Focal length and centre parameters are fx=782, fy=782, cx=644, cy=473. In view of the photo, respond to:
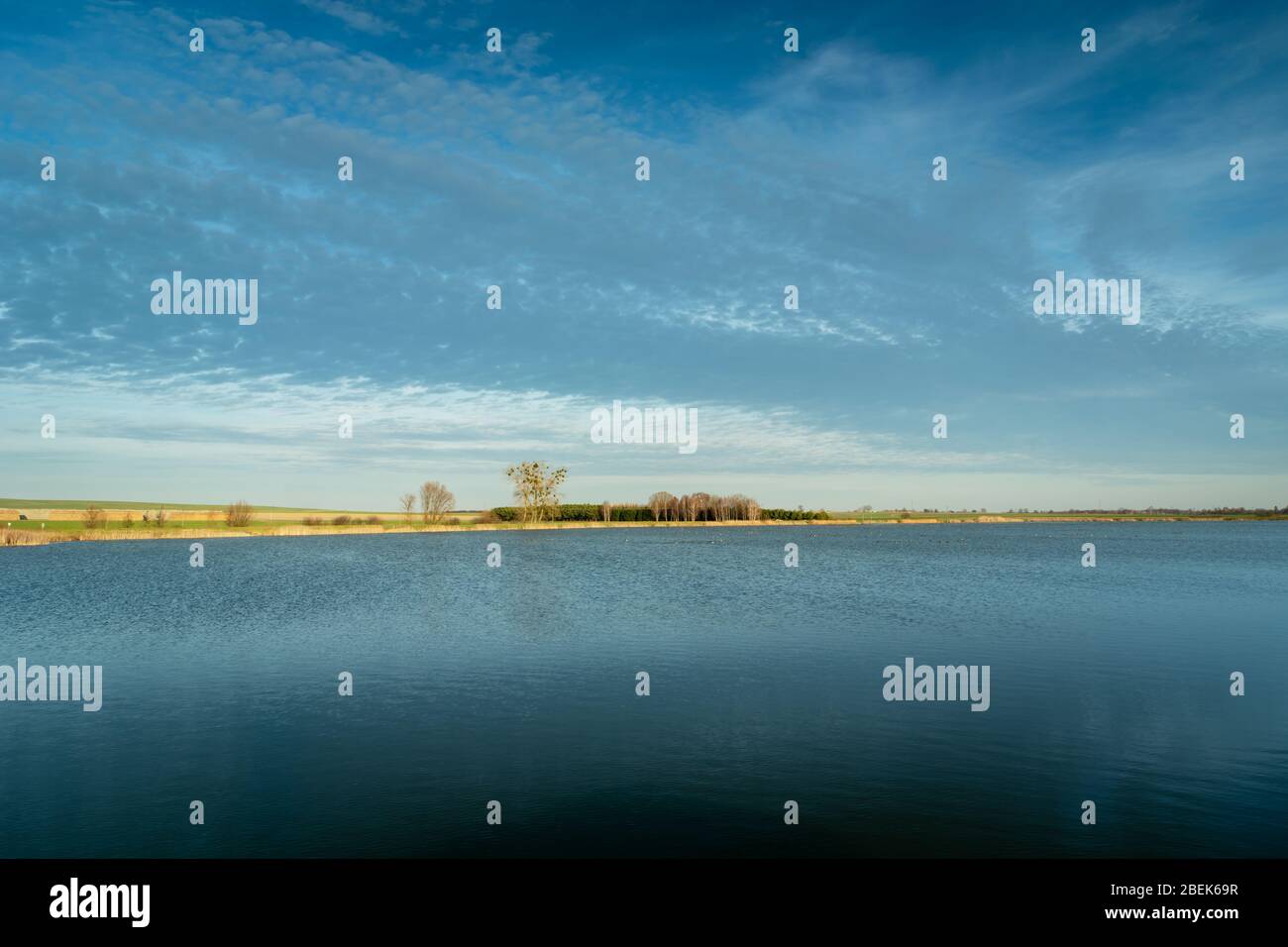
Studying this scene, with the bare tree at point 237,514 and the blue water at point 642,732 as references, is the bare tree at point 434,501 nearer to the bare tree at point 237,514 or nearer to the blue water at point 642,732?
the bare tree at point 237,514

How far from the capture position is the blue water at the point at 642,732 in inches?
502

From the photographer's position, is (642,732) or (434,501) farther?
(434,501)

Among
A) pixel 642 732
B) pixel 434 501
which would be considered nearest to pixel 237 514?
pixel 434 501

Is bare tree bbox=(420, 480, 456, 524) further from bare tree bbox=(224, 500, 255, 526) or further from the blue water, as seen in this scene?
the blue water

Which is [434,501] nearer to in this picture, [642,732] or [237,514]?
[237,514]

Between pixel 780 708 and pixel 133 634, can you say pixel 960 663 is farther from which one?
pixel 133 634

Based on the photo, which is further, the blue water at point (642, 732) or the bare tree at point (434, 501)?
the bare tree at point (434, 501)

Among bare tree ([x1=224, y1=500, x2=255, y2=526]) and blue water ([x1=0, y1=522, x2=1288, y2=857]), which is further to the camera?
bare tree ([x1=224, y1=500, x2=255, y2=526])

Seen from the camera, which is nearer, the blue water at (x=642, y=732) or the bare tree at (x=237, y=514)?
the blue water at (x=642, y=732)

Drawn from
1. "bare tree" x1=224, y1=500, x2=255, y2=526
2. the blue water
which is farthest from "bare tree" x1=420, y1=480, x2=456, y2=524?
the blue water

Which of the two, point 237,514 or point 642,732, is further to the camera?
point 237,514

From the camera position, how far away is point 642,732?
1819 centimetres

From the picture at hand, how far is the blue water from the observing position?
41.9 feet

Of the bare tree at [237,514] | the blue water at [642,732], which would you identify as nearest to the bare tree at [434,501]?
the bare tree at [237,514]
